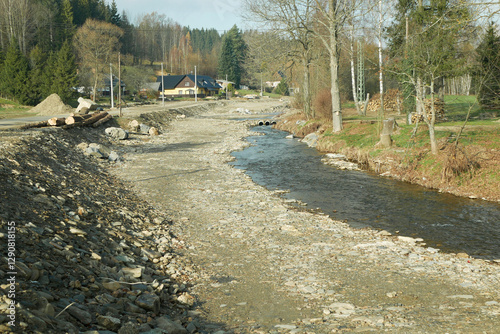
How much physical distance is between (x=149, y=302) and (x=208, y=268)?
6.97 ft

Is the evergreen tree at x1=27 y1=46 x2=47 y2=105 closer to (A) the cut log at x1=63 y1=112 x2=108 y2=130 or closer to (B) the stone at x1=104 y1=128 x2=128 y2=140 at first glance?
(A) the cut log at x1=63 y1=112 x2=108 y2=130

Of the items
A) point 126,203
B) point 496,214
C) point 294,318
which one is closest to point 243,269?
point 294,318

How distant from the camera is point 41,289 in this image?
5453 mm

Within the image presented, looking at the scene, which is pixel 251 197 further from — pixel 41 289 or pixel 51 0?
pixel 51 0

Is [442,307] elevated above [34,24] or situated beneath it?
situated beneath

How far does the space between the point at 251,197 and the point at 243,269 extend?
219 inches

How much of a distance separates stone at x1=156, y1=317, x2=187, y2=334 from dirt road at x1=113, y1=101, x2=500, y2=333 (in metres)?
0.38

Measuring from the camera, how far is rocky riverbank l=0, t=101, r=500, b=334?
5730 millimetres

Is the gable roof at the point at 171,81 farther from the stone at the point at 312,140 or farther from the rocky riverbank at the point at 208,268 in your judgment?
the rocky riverbank at the point at 208,268

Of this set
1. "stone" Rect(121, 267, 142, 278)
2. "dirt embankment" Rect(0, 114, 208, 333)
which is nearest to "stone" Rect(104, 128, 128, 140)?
"dirt embankment" Rect(0, 114, 208, 333)

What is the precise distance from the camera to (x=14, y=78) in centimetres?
4181

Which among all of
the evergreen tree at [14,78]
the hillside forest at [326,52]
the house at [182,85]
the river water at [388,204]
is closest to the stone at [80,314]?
the river water at [388,204]

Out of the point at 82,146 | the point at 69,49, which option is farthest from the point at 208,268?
the point at 69,49

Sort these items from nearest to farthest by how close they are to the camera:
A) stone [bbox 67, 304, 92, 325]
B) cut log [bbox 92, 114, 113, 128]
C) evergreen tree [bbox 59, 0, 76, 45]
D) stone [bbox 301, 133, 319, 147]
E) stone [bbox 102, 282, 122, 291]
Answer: stone [bbox 67, 304, 92, 325] → stone [bbox 102, 282, 122, 291] → cut log [bbox 92, 114, 113, 128] → stone [bbox 301, 133, 319, 147] → evergreen tree [bbox 59, 0, 76, 45]
